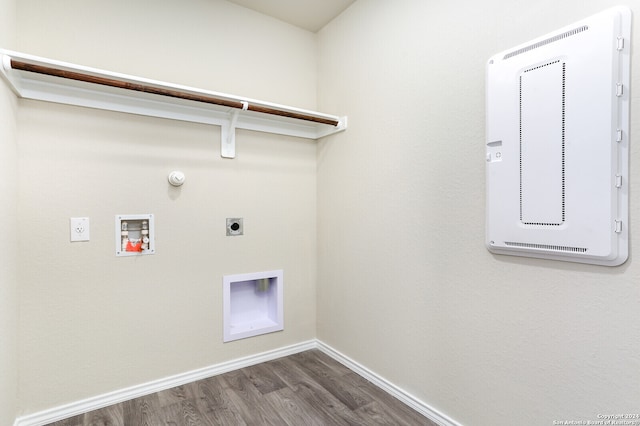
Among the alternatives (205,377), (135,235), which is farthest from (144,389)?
(135,235)

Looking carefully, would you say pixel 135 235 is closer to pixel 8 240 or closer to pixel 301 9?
pixel 8 240

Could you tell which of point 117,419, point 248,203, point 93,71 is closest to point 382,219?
point 248,203

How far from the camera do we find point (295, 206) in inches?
96.3

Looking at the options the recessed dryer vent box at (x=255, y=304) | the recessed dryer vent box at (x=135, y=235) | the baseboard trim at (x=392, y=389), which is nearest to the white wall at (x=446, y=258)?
the baseboard trim at (x=392, y=389)

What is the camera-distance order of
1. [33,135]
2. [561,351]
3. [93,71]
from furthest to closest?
[33,135] < [93,71] < [561,351]

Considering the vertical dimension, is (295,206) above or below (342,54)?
below

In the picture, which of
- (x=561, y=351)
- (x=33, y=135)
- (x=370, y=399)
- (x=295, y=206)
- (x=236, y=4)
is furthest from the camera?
(x=295, y=206)

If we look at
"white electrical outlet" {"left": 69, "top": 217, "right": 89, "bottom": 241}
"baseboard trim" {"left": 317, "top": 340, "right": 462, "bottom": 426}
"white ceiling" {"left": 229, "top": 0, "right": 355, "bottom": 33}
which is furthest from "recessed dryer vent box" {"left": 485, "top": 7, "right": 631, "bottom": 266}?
"white electrical outlet" {"left": 69, "top": 217, "right": 89, "bottom": 241}

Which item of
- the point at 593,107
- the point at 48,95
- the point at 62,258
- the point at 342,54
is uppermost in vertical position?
the point at 342,54

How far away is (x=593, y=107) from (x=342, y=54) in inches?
62.3

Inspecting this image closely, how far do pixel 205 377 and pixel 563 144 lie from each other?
2232 mm

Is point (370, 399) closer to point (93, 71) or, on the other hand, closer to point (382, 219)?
point (382, 219)

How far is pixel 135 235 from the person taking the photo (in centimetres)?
189

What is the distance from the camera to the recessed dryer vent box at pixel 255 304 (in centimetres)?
225
